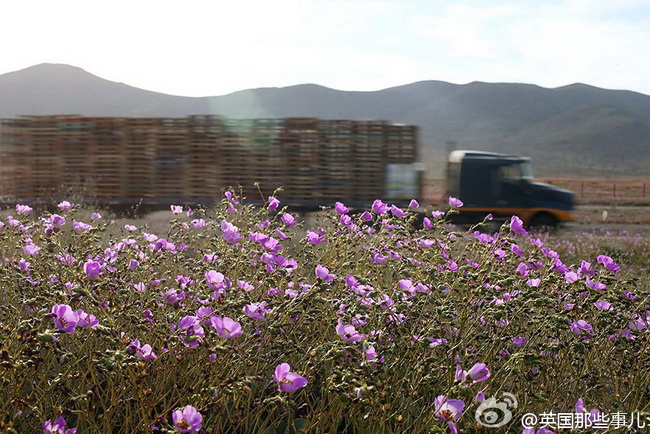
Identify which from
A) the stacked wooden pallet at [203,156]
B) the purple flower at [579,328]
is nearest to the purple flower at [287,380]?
the purple flower at [579,328]

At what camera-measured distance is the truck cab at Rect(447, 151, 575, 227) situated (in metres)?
16.7

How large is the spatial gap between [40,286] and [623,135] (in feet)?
578

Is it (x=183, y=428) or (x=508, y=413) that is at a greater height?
(x=183, y=428)

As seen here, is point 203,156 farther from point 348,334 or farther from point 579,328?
point 348,334

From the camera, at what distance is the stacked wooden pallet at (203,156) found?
15.9 metres

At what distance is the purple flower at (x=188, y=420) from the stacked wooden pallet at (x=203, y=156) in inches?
538

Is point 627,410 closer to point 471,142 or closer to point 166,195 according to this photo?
point 166,195

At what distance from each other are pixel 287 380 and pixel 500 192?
1509cm

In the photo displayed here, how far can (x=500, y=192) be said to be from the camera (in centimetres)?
1673

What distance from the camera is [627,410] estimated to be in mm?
3348

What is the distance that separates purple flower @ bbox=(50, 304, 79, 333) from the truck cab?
14.8 m

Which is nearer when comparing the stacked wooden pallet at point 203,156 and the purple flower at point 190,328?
the purple flower at point 190,328

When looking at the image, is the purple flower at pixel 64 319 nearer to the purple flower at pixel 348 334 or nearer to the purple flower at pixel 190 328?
the purple flower at pixel 190 328

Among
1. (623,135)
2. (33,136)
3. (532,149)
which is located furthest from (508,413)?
(623,135)
